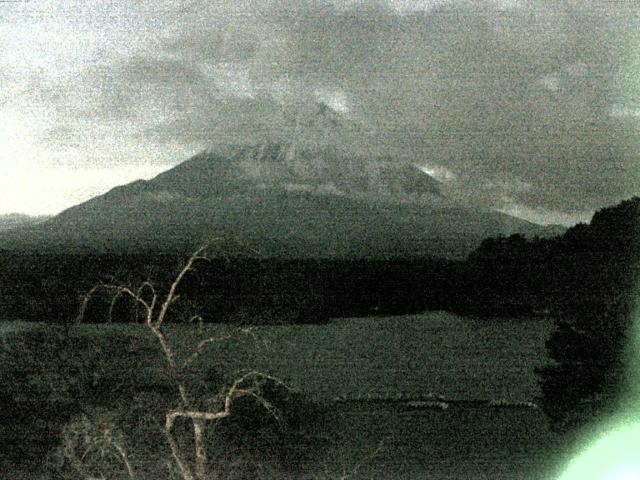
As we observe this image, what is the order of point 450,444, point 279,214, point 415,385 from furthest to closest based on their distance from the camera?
point 279,214 < point 415,385 < point 450,444

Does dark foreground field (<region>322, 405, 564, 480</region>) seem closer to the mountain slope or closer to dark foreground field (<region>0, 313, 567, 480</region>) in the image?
dark foreground field (<region>0, 313, 567, 480</region>)

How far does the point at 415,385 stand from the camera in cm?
1484

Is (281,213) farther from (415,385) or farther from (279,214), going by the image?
(415,385)

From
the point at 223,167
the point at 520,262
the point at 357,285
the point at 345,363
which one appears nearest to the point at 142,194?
the point at 223,167

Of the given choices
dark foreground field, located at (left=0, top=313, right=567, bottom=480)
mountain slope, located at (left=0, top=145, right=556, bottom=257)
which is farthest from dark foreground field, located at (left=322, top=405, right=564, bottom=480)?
mountain slope, located at (left=0, top=145, right=556, bottom=257)

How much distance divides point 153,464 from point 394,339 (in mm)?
13285

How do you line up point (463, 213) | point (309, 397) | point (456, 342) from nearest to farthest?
1. point (309, 397)
2. point (456, 342)
3. point (463, 213)

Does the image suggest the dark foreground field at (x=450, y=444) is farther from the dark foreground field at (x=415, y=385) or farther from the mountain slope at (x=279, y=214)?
the mountain slope at (x=279, y=214)

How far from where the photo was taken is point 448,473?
8.80 metres

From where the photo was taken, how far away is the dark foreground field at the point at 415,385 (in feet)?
29.0

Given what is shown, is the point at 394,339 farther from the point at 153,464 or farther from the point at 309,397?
the point at 153,464

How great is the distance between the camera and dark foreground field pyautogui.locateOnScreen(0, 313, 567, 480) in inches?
348

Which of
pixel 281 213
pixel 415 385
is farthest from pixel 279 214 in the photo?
pixel 415 385

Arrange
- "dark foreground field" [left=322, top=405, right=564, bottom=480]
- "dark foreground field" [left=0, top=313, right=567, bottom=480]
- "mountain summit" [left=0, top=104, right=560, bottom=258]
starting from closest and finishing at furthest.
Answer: "dark foreground field" [left=322, top=405, right=564, bottom=480] < "dark foreground field" [left=0, top=313, right=567, bottom=480] < "mountain summit" [left=0, top=104, right=560, bottom=258]
